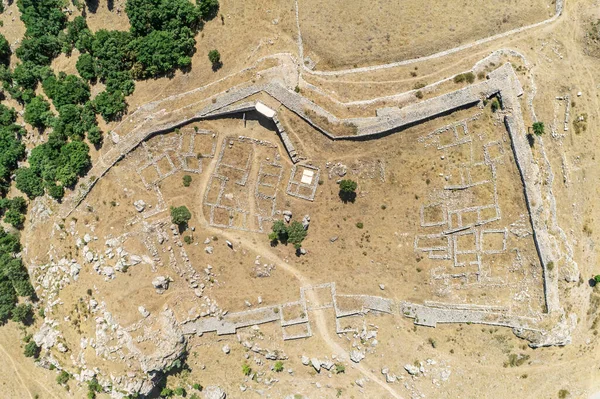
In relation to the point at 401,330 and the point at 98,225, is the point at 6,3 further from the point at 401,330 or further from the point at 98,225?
the point at 401,330

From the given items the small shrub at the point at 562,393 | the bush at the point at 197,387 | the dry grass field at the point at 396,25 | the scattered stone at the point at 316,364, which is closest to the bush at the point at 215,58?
the dry grass field at the point at 396,25

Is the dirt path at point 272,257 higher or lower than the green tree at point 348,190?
lower

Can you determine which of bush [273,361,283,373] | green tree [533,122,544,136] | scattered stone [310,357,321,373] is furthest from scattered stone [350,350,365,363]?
green tree [533,122,544,136]

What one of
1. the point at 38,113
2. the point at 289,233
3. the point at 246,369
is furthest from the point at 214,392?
the point at 38,113

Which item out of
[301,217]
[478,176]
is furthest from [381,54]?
[301,217]

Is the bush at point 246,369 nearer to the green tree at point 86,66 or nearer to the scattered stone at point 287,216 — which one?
the scattered stone at point 287,216

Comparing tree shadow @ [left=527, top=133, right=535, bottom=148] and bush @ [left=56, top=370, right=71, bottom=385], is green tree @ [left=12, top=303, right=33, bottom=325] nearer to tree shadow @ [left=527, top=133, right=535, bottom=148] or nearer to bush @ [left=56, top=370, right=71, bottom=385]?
bush @ [left=56, top=370, right=71, bottom=385]

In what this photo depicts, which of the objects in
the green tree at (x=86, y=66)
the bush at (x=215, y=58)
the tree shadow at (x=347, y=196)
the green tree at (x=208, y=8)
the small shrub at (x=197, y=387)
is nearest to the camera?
the tree shadow at (x=347, y=196)
